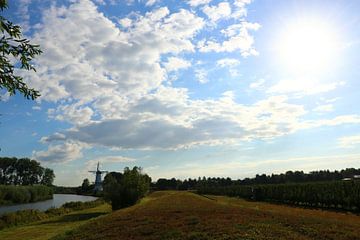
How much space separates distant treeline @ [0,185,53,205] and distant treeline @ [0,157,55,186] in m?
39.3

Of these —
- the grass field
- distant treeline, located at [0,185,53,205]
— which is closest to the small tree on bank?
the grass field

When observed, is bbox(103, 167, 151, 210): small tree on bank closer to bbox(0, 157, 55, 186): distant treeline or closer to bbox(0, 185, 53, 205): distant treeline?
bbox(0, 185, 53, 205): distant treeline

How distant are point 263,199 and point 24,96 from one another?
4173 inches

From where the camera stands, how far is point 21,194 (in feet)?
Answer: 400

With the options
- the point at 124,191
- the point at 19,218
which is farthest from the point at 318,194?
the point at 19,218

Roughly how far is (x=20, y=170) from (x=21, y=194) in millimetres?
60791

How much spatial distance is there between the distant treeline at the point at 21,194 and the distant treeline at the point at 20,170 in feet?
129

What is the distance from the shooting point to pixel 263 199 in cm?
10962

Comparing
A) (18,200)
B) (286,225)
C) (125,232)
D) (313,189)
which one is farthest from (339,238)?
(18,200)

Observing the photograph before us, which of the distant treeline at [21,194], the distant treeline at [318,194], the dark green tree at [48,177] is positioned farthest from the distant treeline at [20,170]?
the distant treeline at [318,194]

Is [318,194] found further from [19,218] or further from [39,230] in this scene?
[39,230]

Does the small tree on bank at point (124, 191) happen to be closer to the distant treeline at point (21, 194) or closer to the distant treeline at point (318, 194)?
the distant treeline at point (318, 194)

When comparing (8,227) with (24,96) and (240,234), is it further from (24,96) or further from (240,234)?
(24,96)

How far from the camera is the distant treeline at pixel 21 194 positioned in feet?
378
